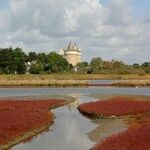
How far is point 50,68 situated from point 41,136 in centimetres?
16611

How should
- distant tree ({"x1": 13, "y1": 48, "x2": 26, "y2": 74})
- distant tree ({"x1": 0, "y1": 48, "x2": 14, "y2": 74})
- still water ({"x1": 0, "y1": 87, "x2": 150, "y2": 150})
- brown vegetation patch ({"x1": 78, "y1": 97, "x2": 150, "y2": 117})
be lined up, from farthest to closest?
distant tree ({"x1": 13, "y1": 48, "x2": 26, "y2": 74}) < distant tree ({"x1": 0, "y1": 48, "x2": 14, "y2": 74}) < brown vegetation patch ({"x1": 78, "y1": 97, "x2": 150, "y2": 117}) < still water ({"x1": 0, "y1": 87, "x2": 150, "y2": 150})

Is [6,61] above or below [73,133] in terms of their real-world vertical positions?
above

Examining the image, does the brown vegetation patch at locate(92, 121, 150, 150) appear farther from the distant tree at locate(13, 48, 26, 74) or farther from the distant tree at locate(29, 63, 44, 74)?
the distant tree at locate(29, 63, 44, 74)

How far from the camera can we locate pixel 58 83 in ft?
371

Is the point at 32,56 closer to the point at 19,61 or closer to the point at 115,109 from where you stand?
the point at 19,61

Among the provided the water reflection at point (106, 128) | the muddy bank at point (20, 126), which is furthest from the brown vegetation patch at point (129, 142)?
the muddy bank at point (20, 126)

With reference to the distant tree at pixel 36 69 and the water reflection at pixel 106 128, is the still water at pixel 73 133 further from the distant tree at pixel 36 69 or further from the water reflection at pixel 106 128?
the distant tree at pixel 36 69

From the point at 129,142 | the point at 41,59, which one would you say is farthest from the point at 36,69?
the point at 129,142

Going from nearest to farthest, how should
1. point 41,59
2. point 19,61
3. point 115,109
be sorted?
point 115,109 → point 19,61 → point 41,59

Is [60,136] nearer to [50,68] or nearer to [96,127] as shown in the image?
[96,127]

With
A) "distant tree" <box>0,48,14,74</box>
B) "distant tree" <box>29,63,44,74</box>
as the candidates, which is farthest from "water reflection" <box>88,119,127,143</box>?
"distant tree" <box>29,63,44,74</box>

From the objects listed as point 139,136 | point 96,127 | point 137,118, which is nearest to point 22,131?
point 96,127

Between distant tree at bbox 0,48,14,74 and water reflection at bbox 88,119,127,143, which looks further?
distant tree at bbox 0,48,14,74

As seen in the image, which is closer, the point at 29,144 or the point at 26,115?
the point at 29,144
